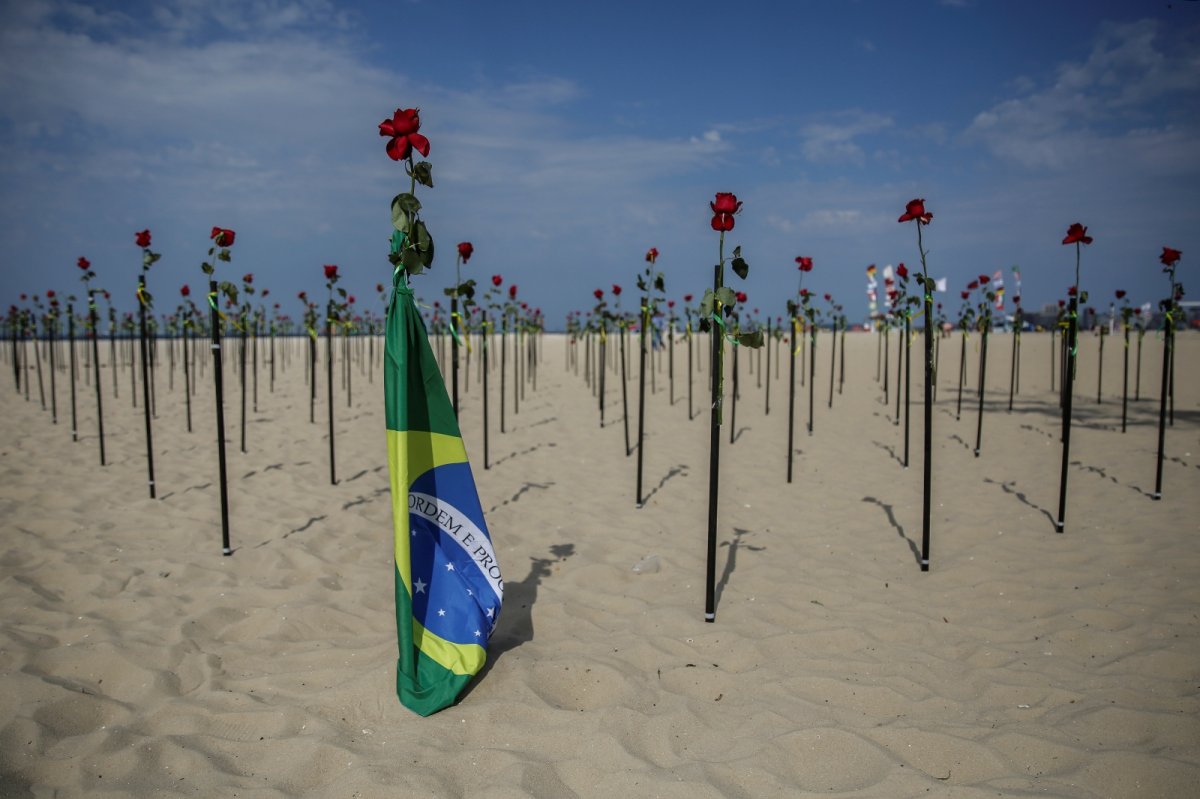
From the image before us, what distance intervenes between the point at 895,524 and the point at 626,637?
378cm

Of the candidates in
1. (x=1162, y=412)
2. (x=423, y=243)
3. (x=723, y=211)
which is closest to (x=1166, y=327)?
(x=1162, y=412)

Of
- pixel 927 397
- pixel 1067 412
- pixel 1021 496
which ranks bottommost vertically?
pixel 1021 496

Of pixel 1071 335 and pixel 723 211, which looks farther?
pixel 1071 335

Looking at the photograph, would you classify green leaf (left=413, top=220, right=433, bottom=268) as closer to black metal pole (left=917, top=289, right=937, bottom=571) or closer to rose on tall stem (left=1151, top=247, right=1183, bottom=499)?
black metal pole (left=917, top=289, right=937, bottom=571)

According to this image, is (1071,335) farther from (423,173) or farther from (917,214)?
(423,173)

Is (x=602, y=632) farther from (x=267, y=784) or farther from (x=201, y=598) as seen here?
(x=201, y=598)

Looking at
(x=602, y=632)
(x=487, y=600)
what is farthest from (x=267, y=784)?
(x=602, y=632)

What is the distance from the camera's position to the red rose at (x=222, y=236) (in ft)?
17.8

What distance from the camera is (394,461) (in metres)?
3.25

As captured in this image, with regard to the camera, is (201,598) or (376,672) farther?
(201,598)

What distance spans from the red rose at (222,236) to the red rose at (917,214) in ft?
16.5

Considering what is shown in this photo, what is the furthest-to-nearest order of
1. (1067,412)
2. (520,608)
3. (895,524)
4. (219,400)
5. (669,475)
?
1. (669,475)
2. (895,524)
3. (1067,412)
4. (219,400)
5. (520,608)

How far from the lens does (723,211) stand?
3.94 metres

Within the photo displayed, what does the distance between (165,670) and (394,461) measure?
1.78m
